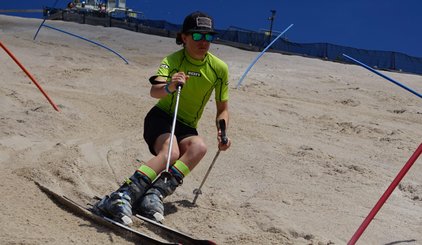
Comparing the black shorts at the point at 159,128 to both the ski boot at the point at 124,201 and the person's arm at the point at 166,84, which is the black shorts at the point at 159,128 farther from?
the ski boot at the point at 124,201

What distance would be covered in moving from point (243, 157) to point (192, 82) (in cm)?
171

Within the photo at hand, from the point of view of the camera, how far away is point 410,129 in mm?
7863

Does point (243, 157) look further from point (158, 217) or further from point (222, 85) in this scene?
point (158, 217)

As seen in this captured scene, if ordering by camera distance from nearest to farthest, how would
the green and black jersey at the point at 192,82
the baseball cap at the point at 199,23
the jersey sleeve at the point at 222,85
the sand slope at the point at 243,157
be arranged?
1. the sand slope at the point at 243,157
2. the baseball cap at the point at 199,23
3. the green and black jersey at the point at 192,82
4. the jersey sleeve at the point at 222,85

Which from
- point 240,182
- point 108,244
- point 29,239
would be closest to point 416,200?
point 240,182

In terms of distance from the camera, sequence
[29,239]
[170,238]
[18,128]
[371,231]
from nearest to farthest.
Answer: [29,239] → [170,238] → [371,231] → [18,128]

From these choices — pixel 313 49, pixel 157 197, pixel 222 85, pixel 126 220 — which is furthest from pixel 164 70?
pixel 313 49

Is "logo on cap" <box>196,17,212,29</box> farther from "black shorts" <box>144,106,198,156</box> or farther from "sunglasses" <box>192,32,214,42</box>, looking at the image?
"black shorts" <box>144,106,198,156</box>

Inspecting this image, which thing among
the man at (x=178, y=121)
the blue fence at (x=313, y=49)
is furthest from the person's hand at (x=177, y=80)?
the blue fence at (x=313, y=49)

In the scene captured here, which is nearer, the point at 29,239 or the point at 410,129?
the point at 29,239

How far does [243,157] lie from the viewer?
581 cm

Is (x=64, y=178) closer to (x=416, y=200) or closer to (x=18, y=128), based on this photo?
(x=18, y=128)

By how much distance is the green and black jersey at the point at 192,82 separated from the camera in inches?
169

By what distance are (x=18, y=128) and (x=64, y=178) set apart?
1.72 metres
